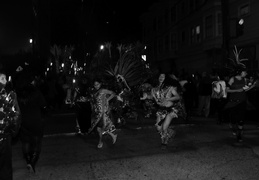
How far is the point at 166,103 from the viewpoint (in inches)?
299

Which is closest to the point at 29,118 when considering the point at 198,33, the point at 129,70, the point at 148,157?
the point at 148,157

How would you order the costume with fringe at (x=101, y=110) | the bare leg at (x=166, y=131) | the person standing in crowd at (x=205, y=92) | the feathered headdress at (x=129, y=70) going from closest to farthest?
1. the bare leg at (x=166, y=131)
2. the costume with fringe at (x=101, y=110)
3. the feathered headdress at (x=129, y=70)
4. the person standing in crowd at (x=205, y=92)

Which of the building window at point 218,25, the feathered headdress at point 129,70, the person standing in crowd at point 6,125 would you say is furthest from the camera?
the building window at point 218,25

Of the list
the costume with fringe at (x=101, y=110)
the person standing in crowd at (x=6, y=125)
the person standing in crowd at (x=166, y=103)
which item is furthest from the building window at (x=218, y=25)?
the person standing in crowd at (x=6, y=125)

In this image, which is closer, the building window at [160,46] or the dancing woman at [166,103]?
the dancing woman at [166,103]

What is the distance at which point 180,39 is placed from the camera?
34.7 meters

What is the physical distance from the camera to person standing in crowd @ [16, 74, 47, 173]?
20.0 ft

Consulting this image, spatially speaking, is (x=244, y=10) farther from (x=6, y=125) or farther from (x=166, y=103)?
(x=6, y=125)

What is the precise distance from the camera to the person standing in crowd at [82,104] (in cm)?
965

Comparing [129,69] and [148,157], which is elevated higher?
[129,69]

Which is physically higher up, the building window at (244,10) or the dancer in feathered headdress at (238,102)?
the building window at (244,10)

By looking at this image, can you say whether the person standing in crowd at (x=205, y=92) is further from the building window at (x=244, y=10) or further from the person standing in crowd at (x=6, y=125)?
the building window at (x=244, y=10)

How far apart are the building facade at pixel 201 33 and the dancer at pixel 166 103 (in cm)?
573

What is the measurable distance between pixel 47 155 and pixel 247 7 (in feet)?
62.9
